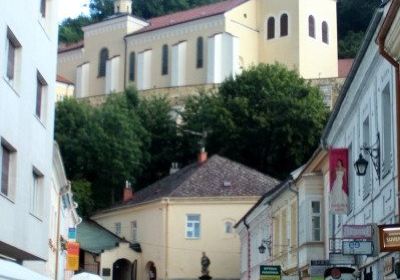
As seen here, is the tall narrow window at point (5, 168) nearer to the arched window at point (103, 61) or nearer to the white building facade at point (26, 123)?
the white building facade at point (26, 123)

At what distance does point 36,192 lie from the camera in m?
25.2

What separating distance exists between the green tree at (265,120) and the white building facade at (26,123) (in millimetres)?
47105

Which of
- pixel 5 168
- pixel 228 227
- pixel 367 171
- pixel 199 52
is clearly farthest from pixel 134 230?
pixel 367 171

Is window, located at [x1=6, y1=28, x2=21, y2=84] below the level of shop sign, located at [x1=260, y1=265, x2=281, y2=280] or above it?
above

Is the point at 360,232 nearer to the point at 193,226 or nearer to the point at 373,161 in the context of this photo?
the point at 373,161

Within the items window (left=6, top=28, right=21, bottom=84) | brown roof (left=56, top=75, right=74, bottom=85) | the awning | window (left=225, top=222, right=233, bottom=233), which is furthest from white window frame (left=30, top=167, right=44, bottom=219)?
brown roof (left=56, top=75, right=74, bottom=85)

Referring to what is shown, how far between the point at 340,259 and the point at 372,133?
8.75 ft

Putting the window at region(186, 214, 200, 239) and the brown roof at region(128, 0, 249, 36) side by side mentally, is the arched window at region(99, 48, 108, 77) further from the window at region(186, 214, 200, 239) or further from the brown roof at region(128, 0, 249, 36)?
the window at region(186, 214, 200, 239)

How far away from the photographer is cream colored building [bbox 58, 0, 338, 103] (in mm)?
92000

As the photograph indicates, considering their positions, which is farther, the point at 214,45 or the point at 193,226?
the point at 214,45

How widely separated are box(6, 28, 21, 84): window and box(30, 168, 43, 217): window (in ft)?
10.3

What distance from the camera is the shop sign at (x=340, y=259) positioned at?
69.2 feet

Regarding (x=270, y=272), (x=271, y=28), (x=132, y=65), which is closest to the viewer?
(x=270, y=272)

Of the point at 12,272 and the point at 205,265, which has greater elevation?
the point at 205,265
